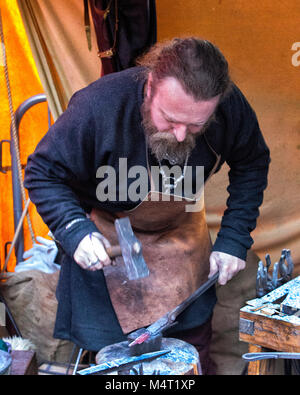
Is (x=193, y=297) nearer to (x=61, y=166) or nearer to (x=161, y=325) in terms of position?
(x=161, y=325)

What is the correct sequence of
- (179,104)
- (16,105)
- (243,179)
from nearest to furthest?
(179,104) < (243,179) < (16,105)

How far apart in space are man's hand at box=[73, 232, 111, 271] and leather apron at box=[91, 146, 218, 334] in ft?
1.17

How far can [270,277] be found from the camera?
238 centimetres

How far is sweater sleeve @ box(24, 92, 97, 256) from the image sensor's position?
217 cm

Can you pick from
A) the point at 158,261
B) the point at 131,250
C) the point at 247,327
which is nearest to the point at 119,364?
the point at 131,250

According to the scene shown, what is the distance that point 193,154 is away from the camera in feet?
7.89

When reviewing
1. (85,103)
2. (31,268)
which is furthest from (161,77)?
(31,268)

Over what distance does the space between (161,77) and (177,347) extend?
3.46 ft

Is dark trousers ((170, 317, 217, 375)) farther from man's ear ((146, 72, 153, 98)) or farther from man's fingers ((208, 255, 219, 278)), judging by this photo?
man's ear ((146, 72, 153, 98))

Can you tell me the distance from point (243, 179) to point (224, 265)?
444 millimetres

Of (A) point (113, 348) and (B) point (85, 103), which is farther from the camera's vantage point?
(B) point (85, 103)

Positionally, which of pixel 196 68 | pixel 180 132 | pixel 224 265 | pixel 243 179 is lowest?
pixel 224 265
